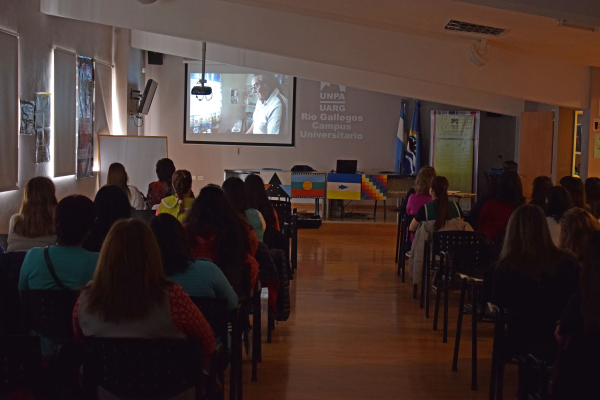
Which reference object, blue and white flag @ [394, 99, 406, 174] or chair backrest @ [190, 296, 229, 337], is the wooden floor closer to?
chair backrest @ [190, 296, 229, 337]

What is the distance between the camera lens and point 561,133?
862 cm

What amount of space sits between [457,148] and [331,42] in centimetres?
593

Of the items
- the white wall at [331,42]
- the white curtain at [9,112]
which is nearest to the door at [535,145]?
the white wall at [331,42]

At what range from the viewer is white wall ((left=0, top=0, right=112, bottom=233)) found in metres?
6.00

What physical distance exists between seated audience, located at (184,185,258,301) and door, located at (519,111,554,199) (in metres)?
6.94

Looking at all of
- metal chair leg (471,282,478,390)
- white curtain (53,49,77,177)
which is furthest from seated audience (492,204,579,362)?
white curtain (53,49,77,177)

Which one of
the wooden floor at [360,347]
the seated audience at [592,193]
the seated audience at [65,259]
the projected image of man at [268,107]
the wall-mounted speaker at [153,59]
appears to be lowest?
the wooden floor at [360,347]

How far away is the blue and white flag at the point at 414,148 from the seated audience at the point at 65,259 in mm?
10778

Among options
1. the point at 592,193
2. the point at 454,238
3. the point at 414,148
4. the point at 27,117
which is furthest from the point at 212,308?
the point at 414,148

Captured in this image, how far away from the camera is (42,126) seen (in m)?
6.84

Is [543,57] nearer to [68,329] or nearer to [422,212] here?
[422,212]

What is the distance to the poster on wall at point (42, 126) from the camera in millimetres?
6676

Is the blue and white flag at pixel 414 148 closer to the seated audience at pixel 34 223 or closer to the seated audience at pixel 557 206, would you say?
the seated audience at pixel 557 206

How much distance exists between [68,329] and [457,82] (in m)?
6.22
